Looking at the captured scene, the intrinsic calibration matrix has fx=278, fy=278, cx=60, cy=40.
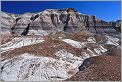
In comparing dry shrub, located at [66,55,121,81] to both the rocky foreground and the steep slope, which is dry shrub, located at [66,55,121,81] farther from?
the steep slope

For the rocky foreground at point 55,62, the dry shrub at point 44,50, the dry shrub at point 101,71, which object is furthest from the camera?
the dry shrub at point 44,50

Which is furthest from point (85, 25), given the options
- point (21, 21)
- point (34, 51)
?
point (34, 51)

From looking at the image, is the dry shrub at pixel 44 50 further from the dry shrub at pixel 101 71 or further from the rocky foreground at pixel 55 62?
the dry shrub at pixel 101 71

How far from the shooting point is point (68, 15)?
89000mm

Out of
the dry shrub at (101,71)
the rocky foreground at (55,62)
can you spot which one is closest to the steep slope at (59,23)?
the rocky foreground at (55,62)

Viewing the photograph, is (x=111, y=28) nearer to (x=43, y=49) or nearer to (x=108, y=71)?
(x=43, y=49)

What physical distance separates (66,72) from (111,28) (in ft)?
218

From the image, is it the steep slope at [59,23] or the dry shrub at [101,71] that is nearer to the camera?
the dry shrub at [101,71]

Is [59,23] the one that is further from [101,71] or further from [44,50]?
[101,71]

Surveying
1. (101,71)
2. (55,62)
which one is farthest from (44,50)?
(101,71)

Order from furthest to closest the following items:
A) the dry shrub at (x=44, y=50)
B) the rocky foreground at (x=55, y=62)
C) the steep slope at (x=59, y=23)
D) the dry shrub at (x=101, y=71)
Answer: the steep slope at (x=59, y=23), the dry shrub at (x=44, y=50), the rocky foreground at (x=55, y=62), the dry shrub at (x=101, y=71)

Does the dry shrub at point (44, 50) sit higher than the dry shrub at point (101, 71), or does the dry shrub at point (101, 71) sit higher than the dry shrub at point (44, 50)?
the dry shrub at point (44, 50)

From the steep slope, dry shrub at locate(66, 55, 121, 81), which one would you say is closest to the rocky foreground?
dry shrub at locate(66, 55, 121, 81)

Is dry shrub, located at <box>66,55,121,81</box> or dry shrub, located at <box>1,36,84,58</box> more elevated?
dry shrub, located at <box>1,36,84,58</box>
